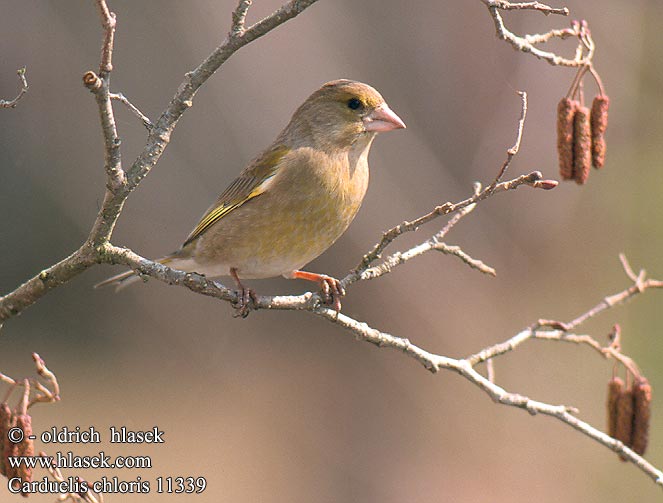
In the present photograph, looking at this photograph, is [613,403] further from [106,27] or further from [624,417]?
Result: [106,27]

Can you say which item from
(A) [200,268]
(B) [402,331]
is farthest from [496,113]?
(A) [200,268]

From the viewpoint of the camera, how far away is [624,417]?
3455 mm

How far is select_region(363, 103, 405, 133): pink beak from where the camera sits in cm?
416

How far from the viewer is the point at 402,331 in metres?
11.0

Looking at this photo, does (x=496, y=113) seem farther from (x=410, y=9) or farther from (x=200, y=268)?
(x=200, y=268)

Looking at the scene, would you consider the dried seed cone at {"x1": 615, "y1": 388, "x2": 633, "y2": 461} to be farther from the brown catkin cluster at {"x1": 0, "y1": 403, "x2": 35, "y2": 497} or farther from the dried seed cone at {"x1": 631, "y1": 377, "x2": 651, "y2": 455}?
the brown catkin cluster at {"x1": 0, "y1": 403, "x2": 35, "y2": 497}

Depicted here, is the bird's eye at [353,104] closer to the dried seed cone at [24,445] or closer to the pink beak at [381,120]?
the pink beak at [381,120]

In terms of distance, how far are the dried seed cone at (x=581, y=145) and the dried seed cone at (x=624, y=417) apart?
2.74 feet

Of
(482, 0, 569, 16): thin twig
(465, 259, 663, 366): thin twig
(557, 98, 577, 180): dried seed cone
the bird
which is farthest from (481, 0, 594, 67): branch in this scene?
the bird

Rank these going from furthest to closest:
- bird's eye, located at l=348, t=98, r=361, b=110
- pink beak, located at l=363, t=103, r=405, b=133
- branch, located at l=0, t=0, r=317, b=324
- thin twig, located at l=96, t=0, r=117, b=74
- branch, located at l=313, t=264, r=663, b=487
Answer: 1. bird's eye, located at l=348, t=98, r=361, b=110
2. pink beak, located at l=363, t=103, r=405, b=133
3. branch, located at l=313, t=264, r=663, b=487
4. branch, located at l=0, t=0, r=317, b=324
5. thin twig, located at l=96, t=0, r=117, b=74

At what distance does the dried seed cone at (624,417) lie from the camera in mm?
3449

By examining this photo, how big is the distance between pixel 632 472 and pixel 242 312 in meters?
7.10

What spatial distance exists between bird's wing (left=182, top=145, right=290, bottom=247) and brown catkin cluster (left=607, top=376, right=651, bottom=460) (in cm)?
178

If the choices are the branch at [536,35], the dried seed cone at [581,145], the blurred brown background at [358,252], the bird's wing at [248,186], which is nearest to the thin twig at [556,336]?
the dried seed cone at [581,145]
